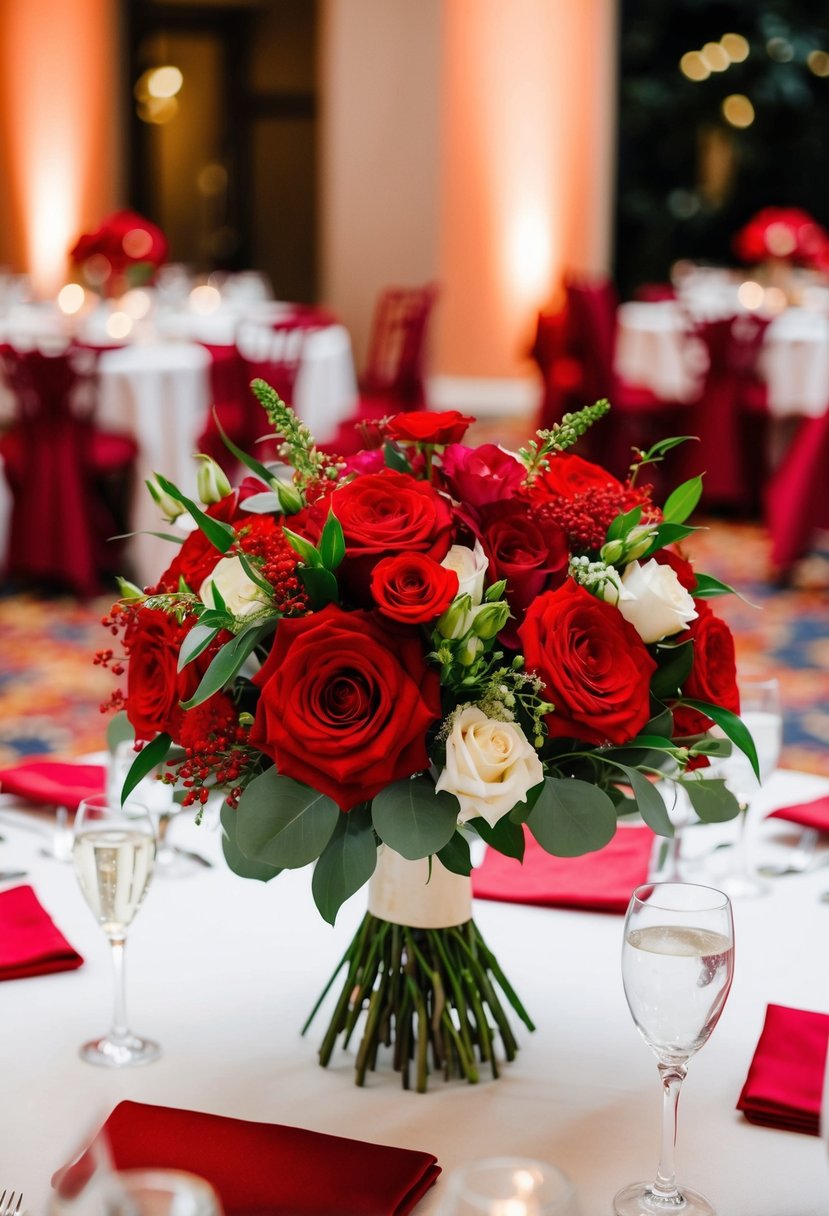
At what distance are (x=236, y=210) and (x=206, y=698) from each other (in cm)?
1197

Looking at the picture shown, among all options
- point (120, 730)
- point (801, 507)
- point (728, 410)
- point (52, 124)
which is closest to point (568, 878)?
point (120, 730)

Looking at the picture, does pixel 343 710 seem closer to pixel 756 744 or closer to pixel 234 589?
pixel 234 589

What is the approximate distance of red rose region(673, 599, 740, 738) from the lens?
1167 mm

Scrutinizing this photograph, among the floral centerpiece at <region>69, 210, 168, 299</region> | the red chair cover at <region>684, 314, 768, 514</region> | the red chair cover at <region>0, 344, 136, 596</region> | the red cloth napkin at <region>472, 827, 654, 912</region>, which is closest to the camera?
the red cloth napkin at <region>472, 827, 654, 912</region>

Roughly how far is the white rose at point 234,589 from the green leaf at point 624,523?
27 centimetres

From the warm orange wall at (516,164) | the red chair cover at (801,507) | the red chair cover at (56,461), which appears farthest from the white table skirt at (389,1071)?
the warm orange wall at (516,164)

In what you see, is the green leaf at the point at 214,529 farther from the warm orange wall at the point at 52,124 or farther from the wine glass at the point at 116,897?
the warm orange wall at the point at 52,124

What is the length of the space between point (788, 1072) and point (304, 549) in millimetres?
548

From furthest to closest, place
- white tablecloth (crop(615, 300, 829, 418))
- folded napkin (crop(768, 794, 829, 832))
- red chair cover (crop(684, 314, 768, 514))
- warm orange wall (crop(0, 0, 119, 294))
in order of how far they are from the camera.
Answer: warm orange wall (crop(0, 0, 119, 294))
red chair cover (crop(684, 314, 768, 514))
white tablecloth (crop(615, 300, 829, 418))
folded napkin (crop(768, 794, 829, 832))

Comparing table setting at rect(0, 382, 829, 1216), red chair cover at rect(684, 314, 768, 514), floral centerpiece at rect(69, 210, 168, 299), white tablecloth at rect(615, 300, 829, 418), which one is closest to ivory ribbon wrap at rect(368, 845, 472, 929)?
table setting at rect(0, 382, 829, 1216)

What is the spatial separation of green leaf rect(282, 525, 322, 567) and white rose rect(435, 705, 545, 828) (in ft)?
0.50

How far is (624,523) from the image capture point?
3.85 ft

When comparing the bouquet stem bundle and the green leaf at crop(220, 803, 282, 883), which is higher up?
the green leaf at crop(220, 803, 282, 883)

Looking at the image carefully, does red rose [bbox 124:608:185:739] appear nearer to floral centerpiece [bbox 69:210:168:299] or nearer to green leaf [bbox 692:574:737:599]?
green leaf [bbox 692:574:737:599]
